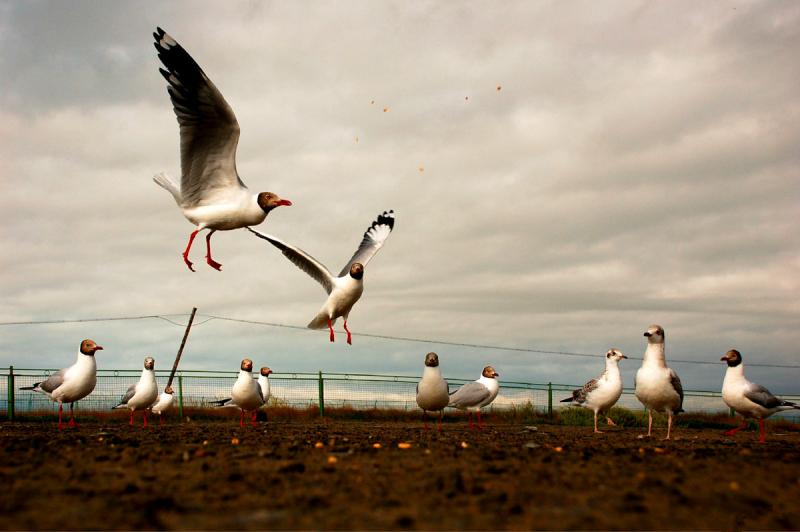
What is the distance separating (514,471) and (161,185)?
7.55 m

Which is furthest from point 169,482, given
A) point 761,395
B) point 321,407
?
point 321,407

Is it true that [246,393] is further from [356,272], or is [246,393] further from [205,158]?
[205,158]

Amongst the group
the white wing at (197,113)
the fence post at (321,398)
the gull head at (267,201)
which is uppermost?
the white wing at (197,113)

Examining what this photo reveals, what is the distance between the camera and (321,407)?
21516mm

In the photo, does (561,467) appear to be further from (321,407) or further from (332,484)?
(321,407)

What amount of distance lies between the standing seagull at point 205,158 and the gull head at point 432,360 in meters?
4.73

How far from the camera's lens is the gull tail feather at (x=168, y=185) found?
10875mm

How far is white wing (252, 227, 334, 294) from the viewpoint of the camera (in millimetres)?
13325

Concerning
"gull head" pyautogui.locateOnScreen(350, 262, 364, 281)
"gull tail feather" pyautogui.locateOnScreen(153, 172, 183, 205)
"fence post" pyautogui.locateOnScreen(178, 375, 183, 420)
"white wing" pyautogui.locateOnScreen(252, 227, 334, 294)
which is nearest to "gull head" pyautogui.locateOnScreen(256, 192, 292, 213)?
"gull tail feather" pyautogui.locateOnScreen(153, 172, 183, 205)

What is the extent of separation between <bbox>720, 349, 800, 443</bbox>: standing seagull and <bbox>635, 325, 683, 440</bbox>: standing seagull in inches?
85.1

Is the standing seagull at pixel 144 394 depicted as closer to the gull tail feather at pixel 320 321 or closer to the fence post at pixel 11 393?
the gull tail feather at pixel 320 321

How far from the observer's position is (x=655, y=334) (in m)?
11.9

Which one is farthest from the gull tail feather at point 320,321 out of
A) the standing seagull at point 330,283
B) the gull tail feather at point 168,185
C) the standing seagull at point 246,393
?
the gull tail feather at point 168,185

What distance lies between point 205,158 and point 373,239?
256 inches
